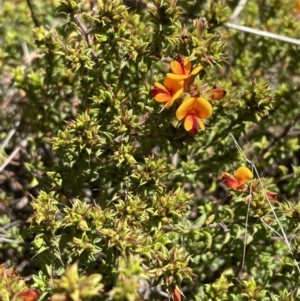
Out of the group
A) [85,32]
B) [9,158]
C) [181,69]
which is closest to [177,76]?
[181,69]

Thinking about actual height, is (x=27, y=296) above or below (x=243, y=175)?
below

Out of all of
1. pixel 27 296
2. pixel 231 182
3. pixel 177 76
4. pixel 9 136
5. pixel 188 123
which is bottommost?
pixel 9 136

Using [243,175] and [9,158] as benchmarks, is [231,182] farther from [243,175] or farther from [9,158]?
[9,158]

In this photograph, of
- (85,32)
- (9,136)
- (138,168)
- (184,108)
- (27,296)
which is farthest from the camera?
(9,136)

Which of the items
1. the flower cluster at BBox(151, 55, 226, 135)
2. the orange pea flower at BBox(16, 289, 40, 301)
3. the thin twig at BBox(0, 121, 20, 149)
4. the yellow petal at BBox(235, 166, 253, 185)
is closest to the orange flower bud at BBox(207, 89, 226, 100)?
the flower cluster at BBox(151, 55, 226, 135)

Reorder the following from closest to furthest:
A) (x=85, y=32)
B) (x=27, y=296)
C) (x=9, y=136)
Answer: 1. (x=27, y=296)
2. (x=85, y=32)
3. (x=9, y=136)

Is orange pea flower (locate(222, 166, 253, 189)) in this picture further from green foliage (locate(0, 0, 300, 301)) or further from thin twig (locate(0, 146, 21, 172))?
thin twig (locate(0, 146, 21, 172))

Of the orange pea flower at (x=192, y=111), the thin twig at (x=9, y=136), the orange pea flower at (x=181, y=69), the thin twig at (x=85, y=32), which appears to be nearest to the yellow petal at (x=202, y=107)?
the orange pea flower at (x=192, y=111)
